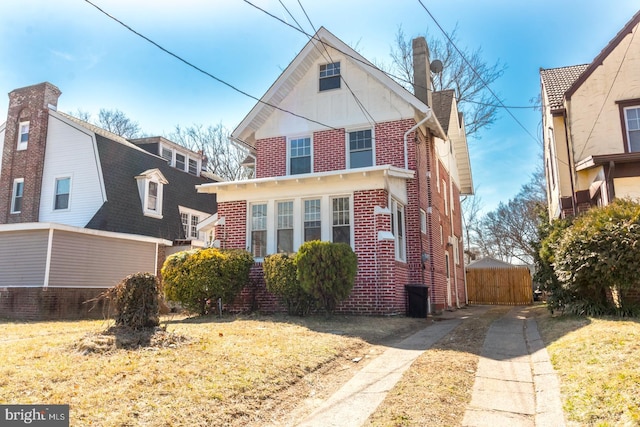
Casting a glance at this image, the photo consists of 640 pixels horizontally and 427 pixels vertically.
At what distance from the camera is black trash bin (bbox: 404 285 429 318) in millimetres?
11562

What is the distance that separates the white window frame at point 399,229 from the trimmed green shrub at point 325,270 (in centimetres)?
266

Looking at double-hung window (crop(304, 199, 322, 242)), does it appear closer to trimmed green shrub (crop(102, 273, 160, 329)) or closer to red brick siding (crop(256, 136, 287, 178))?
red brick siding (crop(256, 136, 287, 178))

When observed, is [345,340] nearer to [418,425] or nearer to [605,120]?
[418,425]

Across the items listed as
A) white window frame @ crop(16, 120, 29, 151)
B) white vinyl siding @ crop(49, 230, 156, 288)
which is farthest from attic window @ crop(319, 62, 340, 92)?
white window frame @ crop(16, 120, 29, 151)

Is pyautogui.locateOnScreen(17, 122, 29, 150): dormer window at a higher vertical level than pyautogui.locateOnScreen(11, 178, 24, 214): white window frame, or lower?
higher

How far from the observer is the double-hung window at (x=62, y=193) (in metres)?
18.1

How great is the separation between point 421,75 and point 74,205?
14.3 meters

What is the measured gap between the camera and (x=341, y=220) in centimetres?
1207

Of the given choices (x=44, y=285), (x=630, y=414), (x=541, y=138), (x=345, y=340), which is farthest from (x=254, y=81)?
(x=541, y=138)

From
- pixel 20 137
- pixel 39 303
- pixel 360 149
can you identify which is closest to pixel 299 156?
pixel 360 149

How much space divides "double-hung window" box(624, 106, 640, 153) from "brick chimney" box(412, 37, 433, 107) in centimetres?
588

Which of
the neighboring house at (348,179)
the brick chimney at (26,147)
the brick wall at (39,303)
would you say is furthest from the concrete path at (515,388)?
the brick chimney at (26,147)

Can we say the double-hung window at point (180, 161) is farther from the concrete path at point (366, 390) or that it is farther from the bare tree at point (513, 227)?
the bare tree at point (513, 227)

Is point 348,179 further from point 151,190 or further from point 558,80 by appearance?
point 151,190
